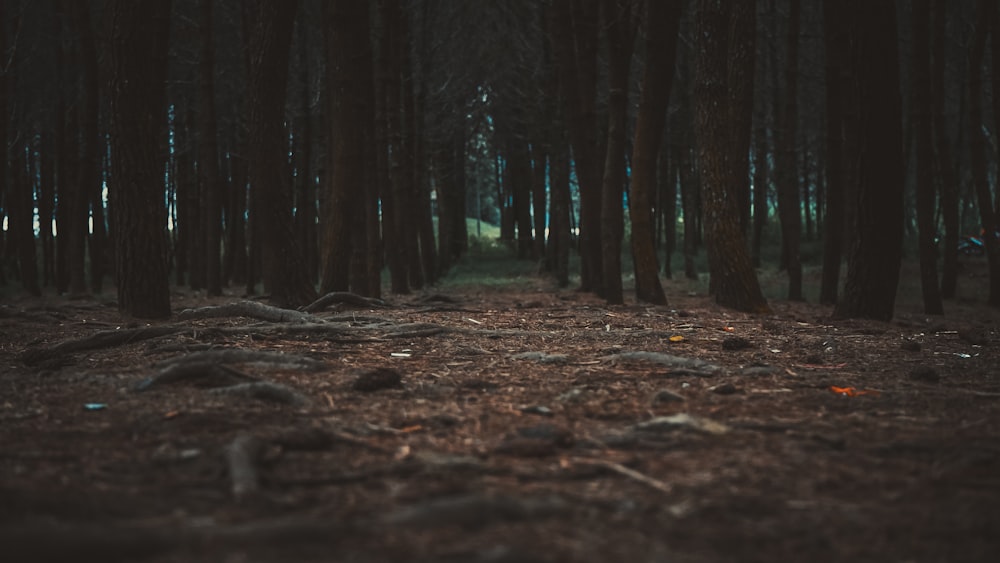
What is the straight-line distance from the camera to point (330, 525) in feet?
8.52

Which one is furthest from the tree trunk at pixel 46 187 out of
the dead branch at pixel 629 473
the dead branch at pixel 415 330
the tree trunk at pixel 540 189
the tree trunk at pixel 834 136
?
the dead branch at pixel 629 473

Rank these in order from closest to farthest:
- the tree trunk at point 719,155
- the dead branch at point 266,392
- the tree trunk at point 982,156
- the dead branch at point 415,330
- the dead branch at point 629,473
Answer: the dead branch at point 629,473 < the dead branch at point 266,392 < the dead branch at point 415,330 < the tree trunk at point 719,155 < the tree trunk at point 982,156

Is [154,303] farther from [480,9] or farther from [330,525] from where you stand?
[480,9]

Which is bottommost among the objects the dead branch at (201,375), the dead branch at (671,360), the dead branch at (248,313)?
the dead branch at (671,360)

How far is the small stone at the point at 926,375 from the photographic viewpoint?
5617 millimetres

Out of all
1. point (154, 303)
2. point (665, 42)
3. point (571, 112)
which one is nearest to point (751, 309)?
point (665, 42)

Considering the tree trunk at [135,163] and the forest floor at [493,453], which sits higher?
the tree trunk at [135,163]

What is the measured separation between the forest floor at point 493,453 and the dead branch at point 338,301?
303cm

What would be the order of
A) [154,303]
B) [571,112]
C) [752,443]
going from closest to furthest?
[752,443], [154,303], [571,112]

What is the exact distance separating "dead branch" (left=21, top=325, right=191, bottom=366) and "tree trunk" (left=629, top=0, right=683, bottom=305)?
716 centimetres

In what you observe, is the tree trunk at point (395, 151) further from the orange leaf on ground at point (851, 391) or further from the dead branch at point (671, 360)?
the orange leaf on ground at point (851, 391)

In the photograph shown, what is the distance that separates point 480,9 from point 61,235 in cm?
1448

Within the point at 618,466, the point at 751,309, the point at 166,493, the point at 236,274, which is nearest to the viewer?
the point at 166,493

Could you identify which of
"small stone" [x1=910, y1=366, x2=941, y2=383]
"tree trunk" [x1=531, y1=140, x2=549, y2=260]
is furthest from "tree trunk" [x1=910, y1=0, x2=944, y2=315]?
"tree trunk" [x1=531, y1=140, x2=549, y2=260]
